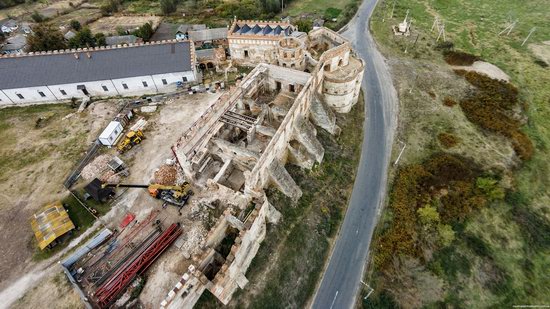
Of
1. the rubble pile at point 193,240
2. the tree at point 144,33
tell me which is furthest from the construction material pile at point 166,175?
the tree at point 144,33

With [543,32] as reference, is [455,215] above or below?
below

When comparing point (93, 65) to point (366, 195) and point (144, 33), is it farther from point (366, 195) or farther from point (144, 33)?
point (366, 195)

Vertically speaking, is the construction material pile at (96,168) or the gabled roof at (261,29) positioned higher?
the gabled roof at (261,29)

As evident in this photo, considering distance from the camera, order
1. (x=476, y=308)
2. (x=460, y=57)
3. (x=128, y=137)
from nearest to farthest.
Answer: (x=476, y=308) → (x=128, y=137) → (x=460, y=57)

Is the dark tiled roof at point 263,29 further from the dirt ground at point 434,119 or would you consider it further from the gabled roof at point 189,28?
the dirt ground at point 434,119

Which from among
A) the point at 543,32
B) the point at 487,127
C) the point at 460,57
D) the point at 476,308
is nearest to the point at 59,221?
the point at 476,308

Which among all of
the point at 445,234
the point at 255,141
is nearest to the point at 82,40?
the point at 255,141

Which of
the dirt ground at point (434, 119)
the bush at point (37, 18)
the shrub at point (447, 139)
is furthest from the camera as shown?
the bush at point (37, 18)

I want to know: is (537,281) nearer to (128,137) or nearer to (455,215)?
(455,215)
